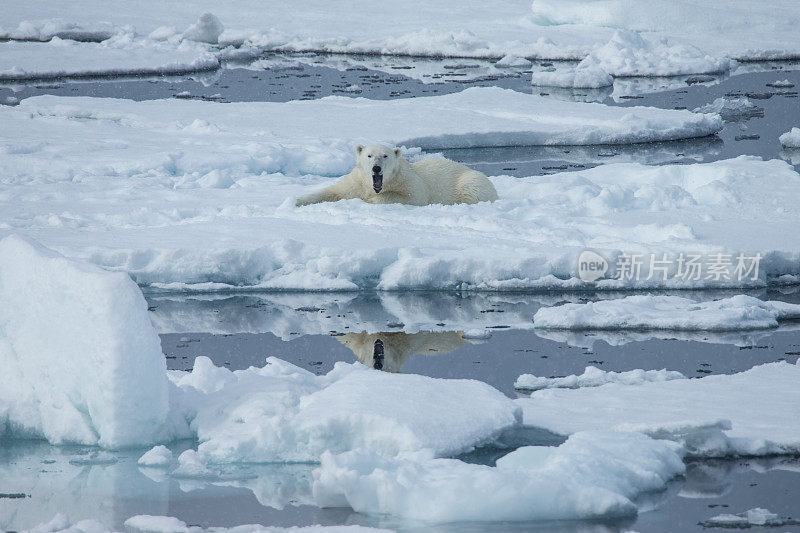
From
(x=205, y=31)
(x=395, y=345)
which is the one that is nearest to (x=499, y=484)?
Answer: (x=395, y=345)

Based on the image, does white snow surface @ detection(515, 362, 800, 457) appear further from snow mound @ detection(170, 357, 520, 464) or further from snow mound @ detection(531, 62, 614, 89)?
snow mound @ detection(531, 62, 614, 89)

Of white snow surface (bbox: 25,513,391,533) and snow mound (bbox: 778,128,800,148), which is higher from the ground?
snow mound (bbox: 778,128,800,148)

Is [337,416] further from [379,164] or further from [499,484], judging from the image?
[379,164]

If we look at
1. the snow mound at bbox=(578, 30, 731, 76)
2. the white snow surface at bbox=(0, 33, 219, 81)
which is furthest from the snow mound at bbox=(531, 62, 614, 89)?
the white snow surface at bbox=(0, 33, 219, 81)

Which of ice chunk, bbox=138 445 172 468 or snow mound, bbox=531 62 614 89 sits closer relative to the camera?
ice chunk, bbox=138 445 172 468

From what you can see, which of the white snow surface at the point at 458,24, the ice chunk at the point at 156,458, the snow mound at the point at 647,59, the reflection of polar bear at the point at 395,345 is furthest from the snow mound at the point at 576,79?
the ice chunk at the point at 156,458

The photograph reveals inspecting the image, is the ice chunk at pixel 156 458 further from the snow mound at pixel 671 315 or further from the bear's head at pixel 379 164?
the bear's head at pixel 379 164

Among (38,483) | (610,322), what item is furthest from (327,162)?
(38,483)
